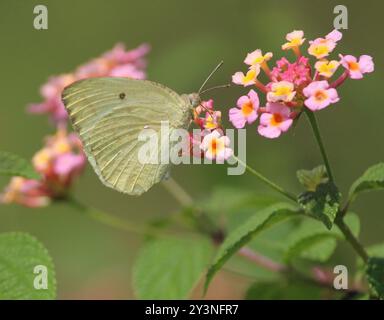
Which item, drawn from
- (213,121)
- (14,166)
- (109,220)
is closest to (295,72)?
(213,121)

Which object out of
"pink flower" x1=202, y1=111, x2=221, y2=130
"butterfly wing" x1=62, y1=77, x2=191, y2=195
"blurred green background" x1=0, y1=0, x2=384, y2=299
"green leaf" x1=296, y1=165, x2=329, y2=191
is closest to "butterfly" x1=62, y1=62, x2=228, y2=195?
"butterfly wing" x1=62, y1=77, x2=191, y2=195

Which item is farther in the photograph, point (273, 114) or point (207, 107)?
point (207, 107)

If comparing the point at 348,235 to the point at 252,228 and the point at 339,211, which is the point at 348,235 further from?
the point at 252,228

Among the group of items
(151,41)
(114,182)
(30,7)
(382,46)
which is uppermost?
(30,7)

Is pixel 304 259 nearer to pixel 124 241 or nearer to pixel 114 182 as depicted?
pixel 114 182

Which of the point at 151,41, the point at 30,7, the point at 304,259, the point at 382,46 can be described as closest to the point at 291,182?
the point at 304,259
